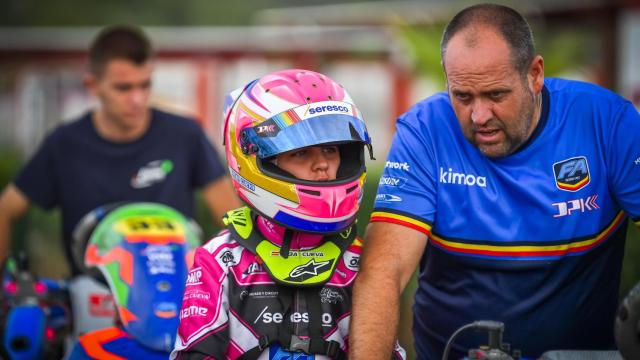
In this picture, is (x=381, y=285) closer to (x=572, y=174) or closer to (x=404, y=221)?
(x=404, y=221)

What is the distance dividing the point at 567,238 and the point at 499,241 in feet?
0.88

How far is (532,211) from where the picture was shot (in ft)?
13.1

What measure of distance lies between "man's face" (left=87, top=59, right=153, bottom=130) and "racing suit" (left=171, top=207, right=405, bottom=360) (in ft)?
8.44

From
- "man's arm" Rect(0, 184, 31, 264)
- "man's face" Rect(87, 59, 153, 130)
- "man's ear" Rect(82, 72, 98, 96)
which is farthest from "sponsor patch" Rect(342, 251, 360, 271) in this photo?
"man's ear" Rect(82, 72, 98, 96)

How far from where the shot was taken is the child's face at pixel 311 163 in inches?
146

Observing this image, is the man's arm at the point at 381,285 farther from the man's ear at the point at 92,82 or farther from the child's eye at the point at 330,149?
the man's ear at the point at 92,82

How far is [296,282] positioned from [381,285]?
34 cm

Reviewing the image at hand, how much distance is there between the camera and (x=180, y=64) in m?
24.2

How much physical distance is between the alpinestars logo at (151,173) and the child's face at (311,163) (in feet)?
8.37

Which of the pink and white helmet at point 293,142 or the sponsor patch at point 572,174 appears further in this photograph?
the sponsor patch at point 572,174

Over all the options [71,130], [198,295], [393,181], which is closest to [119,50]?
[71,130]

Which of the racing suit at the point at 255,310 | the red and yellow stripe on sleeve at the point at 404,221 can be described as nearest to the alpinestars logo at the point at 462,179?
the red and yellow stripe on sleeve at the point at 404,221

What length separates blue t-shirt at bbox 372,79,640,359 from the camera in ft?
13.0

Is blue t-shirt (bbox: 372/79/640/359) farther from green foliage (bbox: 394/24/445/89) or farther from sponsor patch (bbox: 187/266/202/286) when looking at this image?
green foliage (bbox: 394/24/445/89)
